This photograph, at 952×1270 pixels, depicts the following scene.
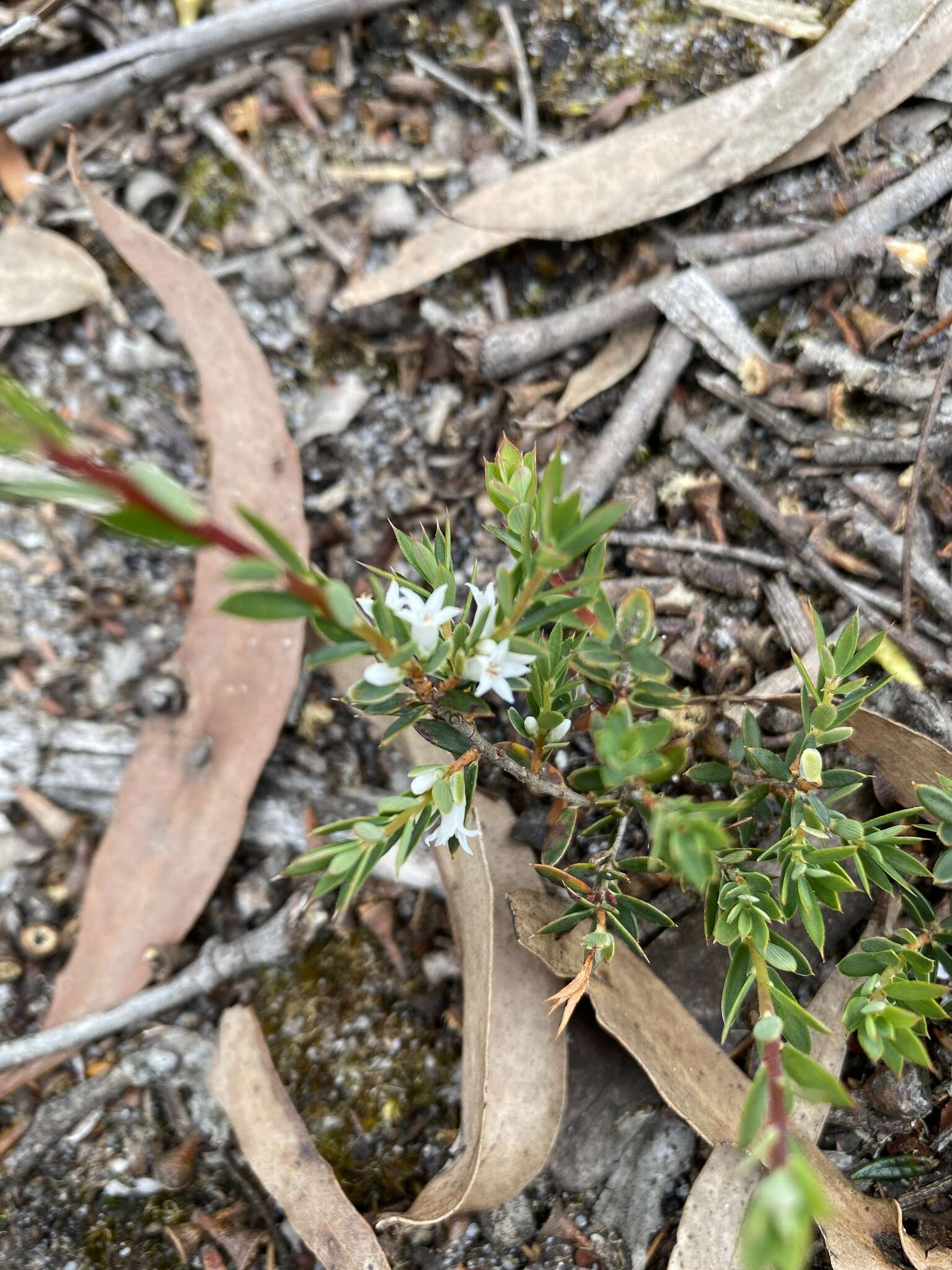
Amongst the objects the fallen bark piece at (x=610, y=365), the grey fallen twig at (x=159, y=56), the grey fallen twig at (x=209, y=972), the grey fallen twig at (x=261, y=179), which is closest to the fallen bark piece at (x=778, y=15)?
the fallen bark piece at (x=610, y=365)

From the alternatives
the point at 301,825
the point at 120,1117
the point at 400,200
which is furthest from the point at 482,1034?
the point at 400,200

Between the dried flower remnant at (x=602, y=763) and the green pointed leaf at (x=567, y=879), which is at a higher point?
the dried flower remnant at (x=602, y=763)

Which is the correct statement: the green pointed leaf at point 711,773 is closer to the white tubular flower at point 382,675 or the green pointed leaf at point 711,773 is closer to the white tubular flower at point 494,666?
the white tubular flower at point 494,666

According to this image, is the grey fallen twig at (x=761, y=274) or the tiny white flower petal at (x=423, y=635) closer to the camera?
the tiny white flower petal at (x=423, y=635)

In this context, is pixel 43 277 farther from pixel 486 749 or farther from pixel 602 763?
pixel 602 763

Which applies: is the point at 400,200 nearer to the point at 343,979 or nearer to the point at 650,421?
the point at 650,421

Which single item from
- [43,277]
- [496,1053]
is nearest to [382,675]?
[496,1053]

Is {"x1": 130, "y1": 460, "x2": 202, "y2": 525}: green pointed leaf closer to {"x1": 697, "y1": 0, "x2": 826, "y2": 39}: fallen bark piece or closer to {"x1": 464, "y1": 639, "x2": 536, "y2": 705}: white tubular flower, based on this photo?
{"x1": 464, "y1": 639, "x2": 536, "y2": 705}: white tubular flower

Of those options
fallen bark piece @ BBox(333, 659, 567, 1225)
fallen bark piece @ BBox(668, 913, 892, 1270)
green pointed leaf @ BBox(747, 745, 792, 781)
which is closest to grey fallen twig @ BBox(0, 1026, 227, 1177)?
fallen bark piece @ BBox(333, 659, 567, 1225)
